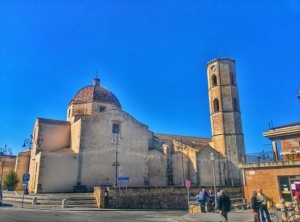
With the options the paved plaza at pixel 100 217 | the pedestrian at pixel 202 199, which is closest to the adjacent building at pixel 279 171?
the paved plaza at pixel 100 217

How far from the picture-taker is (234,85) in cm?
3847

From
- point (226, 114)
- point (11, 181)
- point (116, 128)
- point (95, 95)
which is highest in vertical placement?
point (95, 95)

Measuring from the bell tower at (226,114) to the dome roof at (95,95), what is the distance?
14.7 m

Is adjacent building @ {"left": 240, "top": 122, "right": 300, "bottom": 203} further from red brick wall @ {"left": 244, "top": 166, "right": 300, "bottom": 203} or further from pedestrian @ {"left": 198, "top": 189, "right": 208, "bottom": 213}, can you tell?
pedestrian @ {"left": 198, "top": 189, "right": 208, "bottom": 213}

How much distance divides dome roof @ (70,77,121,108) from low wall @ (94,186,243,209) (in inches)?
667

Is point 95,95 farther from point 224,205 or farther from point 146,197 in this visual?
point 224,205

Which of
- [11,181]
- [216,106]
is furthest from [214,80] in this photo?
[11,181]

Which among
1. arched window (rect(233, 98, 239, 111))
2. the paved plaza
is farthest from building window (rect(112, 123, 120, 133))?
the paved plaza

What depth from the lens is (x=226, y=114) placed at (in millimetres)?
36812

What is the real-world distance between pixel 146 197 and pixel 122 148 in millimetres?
10315

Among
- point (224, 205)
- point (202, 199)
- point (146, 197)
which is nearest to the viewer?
point (224, 205)

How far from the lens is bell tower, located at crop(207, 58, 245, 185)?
3581 centimetres

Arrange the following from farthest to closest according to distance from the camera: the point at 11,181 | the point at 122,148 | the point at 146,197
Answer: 1. the point at 11,181
2. the point at 122,148
3. the point at 146,197

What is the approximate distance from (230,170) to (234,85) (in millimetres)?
12411
